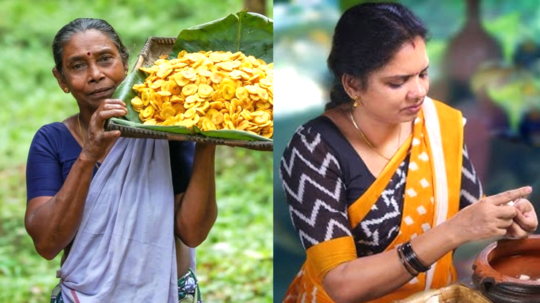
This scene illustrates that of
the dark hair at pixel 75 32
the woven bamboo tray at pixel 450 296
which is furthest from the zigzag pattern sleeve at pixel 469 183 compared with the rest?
the dark hair at pixel 75 32

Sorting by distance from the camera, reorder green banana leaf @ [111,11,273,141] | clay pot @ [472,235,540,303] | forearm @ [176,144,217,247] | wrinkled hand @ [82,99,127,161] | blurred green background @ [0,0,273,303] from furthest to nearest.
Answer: blurred green background @ [0,0,273,303], green banana leaf @ [111,11,273,141], forearm @ [176,144,217,247], wrinkled hand @ [82,99,127,161], clay pot @ [472,235,540,303]

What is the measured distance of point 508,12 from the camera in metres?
2.28

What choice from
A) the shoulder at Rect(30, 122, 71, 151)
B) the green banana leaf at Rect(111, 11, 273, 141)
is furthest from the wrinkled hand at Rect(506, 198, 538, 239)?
the shoulder at Rect(30, 122, 71, 151)

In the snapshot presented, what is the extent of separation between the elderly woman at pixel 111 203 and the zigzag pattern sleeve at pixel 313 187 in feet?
1.44

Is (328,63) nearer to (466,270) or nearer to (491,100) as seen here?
(491,100)

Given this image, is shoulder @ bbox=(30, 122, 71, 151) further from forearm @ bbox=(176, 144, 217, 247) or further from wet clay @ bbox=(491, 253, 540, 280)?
wet clay @ bbox=(491, 253, 540, 280)

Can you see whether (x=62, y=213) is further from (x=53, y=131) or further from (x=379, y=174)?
(x=379, y=174)

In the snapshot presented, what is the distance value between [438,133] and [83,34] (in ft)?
4.17

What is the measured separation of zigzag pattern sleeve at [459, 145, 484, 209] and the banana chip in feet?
2.01

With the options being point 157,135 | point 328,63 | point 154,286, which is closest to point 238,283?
point 154,286

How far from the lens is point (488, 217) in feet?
7.29

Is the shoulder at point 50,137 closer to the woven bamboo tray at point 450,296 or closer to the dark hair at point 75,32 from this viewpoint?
the dark hair at point 75,32

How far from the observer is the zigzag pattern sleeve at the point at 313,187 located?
2.39 meters

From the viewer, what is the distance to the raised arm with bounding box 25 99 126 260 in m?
2.68
